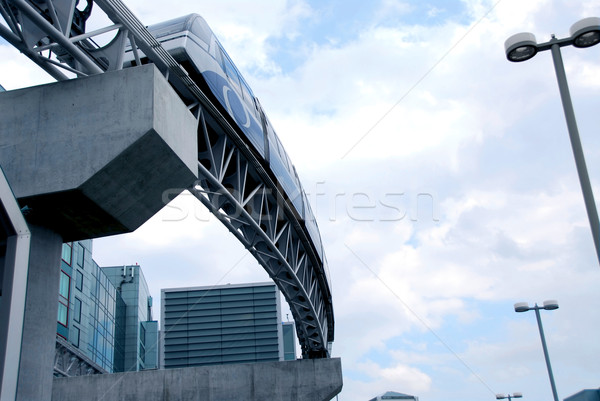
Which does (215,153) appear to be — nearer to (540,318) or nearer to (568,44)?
(568,44)

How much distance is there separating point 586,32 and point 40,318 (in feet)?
31.2

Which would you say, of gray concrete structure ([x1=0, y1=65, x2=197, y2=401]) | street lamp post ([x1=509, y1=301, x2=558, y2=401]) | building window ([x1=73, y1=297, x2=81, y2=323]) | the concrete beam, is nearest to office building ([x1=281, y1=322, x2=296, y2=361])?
building window ([x1=73, y1=297, x2=81, y2=323])

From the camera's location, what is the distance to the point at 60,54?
499 inches

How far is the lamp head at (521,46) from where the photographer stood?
35.6 feet

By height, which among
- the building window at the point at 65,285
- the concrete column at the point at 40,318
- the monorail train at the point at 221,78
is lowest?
the concrete column at the point at 40,318

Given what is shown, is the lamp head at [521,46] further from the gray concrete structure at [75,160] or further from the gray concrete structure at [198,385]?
the gray concrete structure at [198,385]

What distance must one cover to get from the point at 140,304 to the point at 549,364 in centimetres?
6597

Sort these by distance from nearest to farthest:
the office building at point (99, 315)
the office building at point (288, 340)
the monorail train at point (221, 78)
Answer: the monorail train at point (221, 78), the office building at point (99, 315), the office building at point (288, 340)

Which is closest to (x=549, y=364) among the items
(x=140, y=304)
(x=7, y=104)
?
(x=7, y=104)

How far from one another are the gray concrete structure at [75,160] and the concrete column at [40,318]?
14mm

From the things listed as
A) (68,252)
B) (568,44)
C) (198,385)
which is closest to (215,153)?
(568,44)

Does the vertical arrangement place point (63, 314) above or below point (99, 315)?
below

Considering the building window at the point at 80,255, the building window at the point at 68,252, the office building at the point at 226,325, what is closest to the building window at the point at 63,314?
the building window at the point at 68,252

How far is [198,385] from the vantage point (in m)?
27.1
